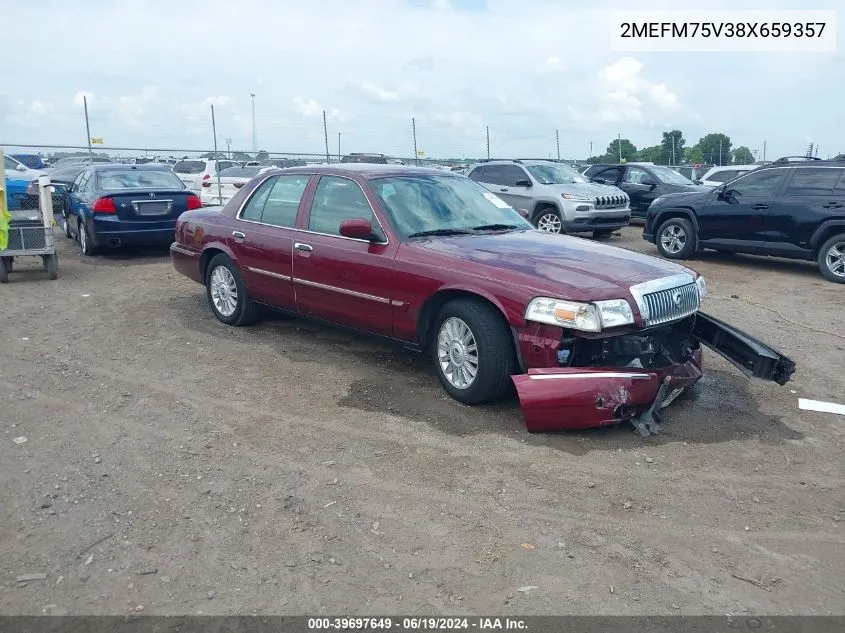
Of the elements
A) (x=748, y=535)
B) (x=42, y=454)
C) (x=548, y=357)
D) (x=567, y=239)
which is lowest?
(x=748, y=535)

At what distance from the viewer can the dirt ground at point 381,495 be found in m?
3.05

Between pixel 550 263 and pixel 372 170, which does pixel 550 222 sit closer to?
pixel 372 170

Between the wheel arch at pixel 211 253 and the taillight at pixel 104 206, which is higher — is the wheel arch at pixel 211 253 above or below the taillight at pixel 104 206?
below

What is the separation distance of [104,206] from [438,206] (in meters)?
7.14

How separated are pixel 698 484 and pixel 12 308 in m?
7.37

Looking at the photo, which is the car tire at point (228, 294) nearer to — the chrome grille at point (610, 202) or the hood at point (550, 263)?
the hood at point (550, 263)

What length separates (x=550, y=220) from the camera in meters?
14.3

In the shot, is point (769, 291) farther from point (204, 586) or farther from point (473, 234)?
point (204, 586)

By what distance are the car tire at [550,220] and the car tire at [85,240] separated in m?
8.00

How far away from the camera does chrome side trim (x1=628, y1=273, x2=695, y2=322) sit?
4.58 meters

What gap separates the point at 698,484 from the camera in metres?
4.01

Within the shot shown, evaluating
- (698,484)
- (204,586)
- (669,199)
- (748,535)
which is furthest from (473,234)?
(669,199)

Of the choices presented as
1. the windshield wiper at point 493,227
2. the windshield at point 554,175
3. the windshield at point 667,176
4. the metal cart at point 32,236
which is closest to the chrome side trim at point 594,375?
the windshield wiper at point 493,227

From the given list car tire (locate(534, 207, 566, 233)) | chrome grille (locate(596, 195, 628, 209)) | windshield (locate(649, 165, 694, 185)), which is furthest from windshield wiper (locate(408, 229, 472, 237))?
windshield (locate(649, 165, 694, 185))
